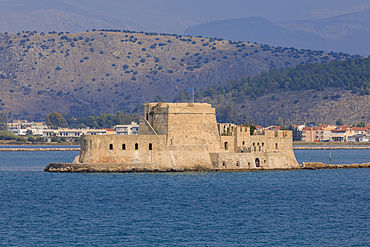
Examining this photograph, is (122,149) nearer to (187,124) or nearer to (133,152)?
(133,152)

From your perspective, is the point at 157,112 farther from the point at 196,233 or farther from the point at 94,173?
the point at 196,233

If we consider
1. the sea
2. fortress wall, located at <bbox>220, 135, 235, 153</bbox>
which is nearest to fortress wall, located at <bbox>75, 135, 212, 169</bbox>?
the sea

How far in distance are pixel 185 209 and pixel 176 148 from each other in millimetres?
18346

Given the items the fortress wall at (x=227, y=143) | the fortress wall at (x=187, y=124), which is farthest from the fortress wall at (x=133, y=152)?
the fortress wall at (x=227, y=143)

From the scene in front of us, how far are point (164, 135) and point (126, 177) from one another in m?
5.26

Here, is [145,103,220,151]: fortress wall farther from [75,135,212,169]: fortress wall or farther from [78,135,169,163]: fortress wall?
[78,135,169,163]: fortress wall

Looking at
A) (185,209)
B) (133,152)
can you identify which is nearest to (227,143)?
(133,152)

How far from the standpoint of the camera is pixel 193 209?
52.0m

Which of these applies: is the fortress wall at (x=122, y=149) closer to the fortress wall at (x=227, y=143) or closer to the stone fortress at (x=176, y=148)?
the stone fortress at (x=176, y=148)

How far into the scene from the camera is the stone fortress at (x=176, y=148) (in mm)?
69250

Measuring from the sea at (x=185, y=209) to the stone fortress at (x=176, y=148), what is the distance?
→ 1092 mm

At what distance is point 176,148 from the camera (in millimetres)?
69938

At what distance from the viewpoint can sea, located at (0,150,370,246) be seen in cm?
4188

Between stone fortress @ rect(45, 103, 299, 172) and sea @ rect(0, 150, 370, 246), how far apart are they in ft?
3.58
